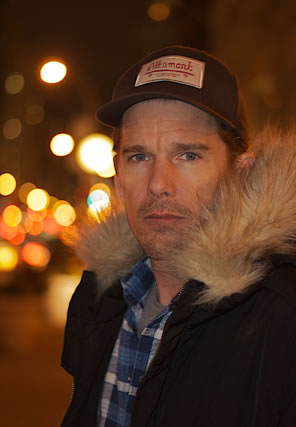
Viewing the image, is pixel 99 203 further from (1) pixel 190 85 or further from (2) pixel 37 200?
(2) pixel 37 200

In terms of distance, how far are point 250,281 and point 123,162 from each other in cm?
91

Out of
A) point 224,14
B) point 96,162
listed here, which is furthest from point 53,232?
point 224,14

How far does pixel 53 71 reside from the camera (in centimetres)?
862

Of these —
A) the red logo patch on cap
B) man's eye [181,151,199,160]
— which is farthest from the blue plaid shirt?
the red logo patch on cap

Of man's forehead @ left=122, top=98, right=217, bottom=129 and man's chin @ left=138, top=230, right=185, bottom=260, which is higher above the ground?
man's forehead @ left=122, top=98, right=217, bottom=129

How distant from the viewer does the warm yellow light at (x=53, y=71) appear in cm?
858

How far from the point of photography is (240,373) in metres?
1.94

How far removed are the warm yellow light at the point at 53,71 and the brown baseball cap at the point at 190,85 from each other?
246 inches

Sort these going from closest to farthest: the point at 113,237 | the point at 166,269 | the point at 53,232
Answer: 1. the point at 166,269
2. the point at 113,237
3. the point at 53,232

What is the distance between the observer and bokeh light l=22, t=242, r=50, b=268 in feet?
66.0

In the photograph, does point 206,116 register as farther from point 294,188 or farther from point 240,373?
point 240,373

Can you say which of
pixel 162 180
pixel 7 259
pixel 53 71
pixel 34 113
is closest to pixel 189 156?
pixel 162 180

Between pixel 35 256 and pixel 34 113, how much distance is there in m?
21.5

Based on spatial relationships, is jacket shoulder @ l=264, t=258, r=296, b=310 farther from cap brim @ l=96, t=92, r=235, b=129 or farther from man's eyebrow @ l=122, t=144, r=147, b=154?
man's eyebrow @ l=122, t=144, r=147, b=154
